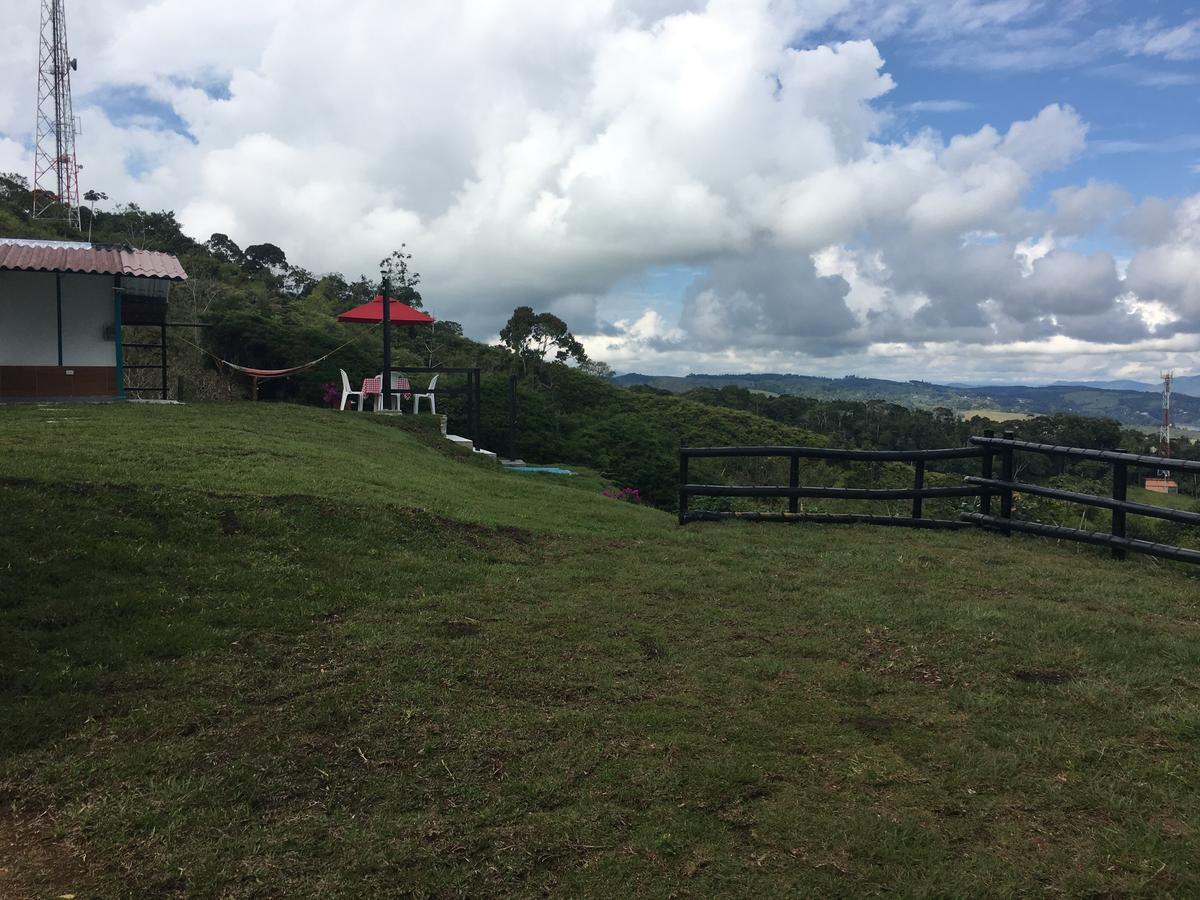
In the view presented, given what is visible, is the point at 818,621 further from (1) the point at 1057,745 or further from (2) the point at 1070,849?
(2) the point at 1070,849

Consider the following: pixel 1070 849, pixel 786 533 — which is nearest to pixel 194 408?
pixel 786 533

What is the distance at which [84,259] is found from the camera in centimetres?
1410

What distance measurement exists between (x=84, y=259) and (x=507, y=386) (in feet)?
41.1

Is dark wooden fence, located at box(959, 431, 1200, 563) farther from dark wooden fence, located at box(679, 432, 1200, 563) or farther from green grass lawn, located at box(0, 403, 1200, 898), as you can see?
green grass lawn, located at box(0, 403, 1200, 898)

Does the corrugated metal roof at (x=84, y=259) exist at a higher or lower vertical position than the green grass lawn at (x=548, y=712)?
higher

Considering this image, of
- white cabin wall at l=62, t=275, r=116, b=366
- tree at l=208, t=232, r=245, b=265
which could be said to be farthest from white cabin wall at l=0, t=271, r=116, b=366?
tree at l=208, t=232, r=245, b=265

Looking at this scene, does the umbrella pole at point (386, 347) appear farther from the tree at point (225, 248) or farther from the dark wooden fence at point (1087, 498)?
the tree at point (225, 248)

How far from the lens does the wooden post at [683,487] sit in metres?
8.94

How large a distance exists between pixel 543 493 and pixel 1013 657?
23.4ft

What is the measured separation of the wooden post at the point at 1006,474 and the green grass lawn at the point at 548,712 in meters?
1.64

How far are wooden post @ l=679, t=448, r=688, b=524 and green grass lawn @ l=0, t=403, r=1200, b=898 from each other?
1863 millimetres

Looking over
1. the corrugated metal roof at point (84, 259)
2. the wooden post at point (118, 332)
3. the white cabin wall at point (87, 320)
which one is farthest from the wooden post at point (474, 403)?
the white cabin wall at point (87, 320)

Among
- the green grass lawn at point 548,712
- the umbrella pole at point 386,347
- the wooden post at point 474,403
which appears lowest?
the green grass lawn at point 548,712

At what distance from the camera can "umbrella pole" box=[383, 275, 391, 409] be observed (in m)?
16.2
